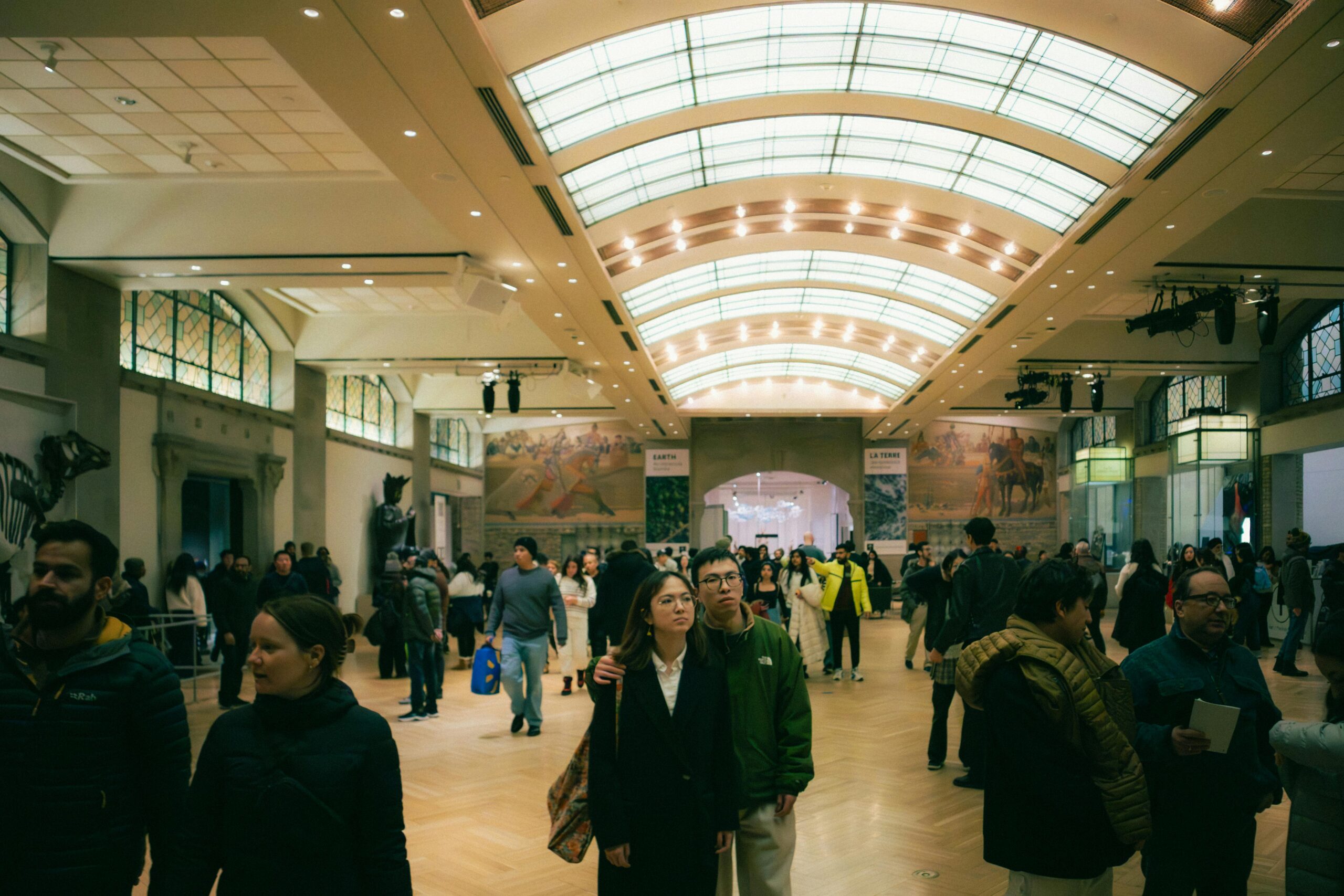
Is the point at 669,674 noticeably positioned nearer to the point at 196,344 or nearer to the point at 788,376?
the point at 196,344

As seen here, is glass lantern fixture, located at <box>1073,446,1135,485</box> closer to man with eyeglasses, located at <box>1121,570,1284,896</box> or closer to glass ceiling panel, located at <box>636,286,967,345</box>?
glass ceiling panel, located at <box>636,286,967,345</box>

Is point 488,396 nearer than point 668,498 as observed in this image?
Yes

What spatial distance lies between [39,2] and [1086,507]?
74.3 feet

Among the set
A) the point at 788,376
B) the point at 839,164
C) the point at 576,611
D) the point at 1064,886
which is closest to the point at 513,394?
the point at 576,611

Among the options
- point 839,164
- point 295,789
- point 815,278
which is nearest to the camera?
point 295,789

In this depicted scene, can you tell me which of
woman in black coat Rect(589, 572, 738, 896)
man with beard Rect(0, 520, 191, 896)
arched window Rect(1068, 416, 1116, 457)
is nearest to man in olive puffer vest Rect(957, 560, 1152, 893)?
woman in black coat Rect(589, 572, 738, 896)

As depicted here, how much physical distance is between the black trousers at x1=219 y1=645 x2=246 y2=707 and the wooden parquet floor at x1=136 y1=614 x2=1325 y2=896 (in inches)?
8.4

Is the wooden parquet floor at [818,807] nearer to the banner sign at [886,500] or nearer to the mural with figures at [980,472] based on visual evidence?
the banner sign at [886,500]

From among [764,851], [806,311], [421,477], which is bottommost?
[764,851]

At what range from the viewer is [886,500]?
1109 inches

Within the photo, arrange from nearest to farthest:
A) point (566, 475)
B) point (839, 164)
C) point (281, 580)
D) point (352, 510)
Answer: point (281, 580)
point (839, 164)
point (352, 510)
point (566, 475)

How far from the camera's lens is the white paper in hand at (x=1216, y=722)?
267 centimetres

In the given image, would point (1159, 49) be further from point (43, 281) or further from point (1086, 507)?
point (1086, 507)

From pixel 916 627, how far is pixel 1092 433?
18.8 m
